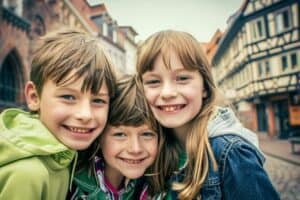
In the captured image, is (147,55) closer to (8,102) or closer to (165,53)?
(165,53)

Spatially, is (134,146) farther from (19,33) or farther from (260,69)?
(260,69)

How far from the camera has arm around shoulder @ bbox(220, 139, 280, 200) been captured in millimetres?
1645

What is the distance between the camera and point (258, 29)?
19969mm

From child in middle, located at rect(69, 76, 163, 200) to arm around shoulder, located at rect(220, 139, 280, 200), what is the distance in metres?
0.72

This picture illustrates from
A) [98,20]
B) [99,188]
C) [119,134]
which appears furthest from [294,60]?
[99,188]

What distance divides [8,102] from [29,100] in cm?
1168

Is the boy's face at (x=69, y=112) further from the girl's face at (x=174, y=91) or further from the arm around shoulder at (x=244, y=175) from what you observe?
the arm around shoulder at (x=244, y=175)

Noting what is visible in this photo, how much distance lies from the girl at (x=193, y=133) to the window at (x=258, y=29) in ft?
62.2

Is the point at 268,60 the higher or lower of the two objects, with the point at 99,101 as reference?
higher

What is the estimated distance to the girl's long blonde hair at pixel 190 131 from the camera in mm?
1895

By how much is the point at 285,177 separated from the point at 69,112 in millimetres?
7853

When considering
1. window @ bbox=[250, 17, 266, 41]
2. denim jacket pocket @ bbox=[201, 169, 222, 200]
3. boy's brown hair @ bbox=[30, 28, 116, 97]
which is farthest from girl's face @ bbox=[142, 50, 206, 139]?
window @ bbox=[250, 17, 266, 41]

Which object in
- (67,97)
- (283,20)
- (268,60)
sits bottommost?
(67,97)

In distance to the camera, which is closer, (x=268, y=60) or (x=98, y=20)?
(x=268, y=60)
